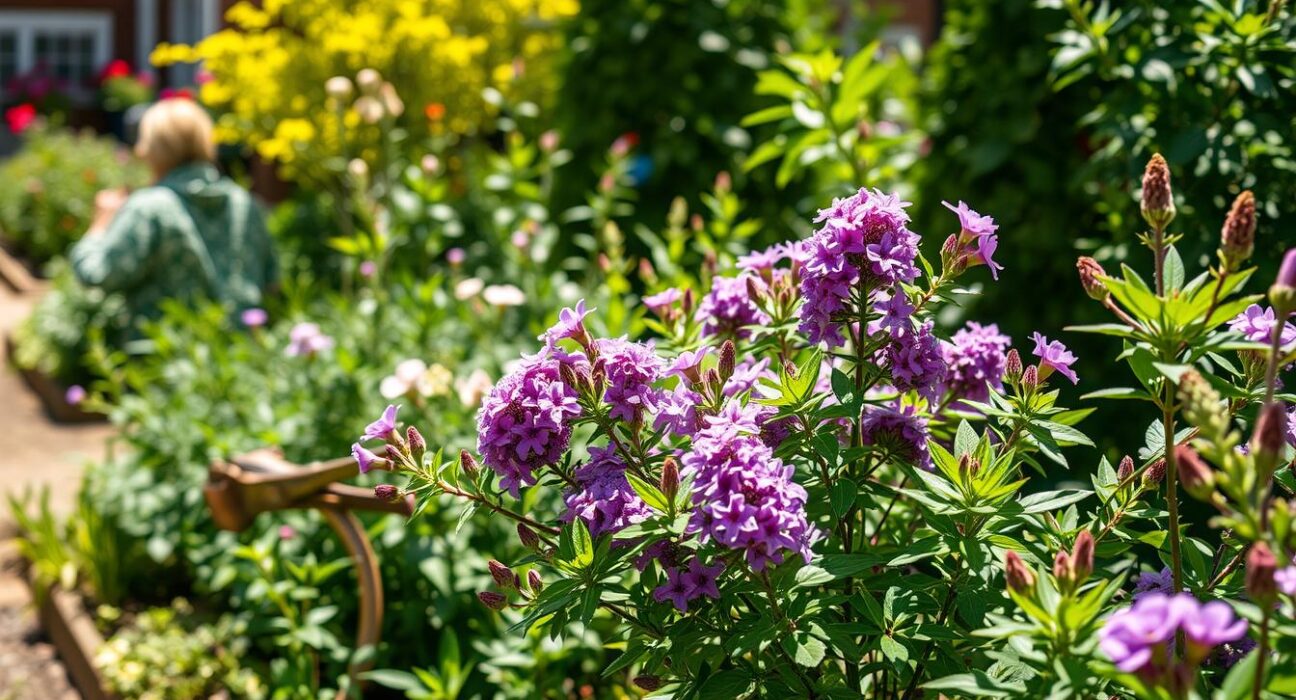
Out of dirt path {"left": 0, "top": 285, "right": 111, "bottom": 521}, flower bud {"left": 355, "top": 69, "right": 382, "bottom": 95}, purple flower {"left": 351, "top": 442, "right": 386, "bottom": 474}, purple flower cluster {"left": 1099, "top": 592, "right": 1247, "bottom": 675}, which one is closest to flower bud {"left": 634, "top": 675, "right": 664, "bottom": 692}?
purple flower {"left": 351, "top": 442, "right": 386, "bottom": 474}

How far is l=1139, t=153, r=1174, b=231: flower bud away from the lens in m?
1.34

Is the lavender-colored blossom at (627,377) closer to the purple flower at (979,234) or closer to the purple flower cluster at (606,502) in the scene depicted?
the purple flower cluster at (606,502)

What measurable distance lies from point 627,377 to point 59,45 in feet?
70.8

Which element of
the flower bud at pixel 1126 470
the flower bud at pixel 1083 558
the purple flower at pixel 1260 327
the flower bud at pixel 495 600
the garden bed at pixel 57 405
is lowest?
the garden bed at pixel 57 405

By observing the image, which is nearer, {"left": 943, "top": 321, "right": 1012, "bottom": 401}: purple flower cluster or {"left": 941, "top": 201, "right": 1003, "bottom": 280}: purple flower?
{"left": 941, "top": 201, "right": 1003, "bottom": 280}: purple flower

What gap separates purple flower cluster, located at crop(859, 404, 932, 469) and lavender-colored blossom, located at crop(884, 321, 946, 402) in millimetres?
86

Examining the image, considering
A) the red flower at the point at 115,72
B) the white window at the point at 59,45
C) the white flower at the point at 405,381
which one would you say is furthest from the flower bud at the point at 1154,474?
the white window at the point at 59,45

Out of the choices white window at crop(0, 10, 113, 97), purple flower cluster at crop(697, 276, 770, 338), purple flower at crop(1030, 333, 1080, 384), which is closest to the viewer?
purple flower at crop(1030, 333, 1080, 384)

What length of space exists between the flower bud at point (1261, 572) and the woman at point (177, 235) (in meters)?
5.31

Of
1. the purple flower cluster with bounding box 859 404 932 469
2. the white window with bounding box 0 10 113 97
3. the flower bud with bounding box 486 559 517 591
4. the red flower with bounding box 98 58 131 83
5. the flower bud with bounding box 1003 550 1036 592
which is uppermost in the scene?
the flower bud with bounding box 1003 550 1036 592

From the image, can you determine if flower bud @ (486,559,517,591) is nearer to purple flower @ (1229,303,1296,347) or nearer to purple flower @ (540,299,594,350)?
purple flower @ (540,299,594,350)

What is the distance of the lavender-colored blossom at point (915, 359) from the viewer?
1.66 m

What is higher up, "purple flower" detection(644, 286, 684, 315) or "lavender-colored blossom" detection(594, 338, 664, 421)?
"lavender-colored blossom" detection(594, 338, 664, 421)

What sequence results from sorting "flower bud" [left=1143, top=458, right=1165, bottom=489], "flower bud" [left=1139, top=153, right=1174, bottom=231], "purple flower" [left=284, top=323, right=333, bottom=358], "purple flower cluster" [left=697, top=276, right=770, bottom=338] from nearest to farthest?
"flower bud" [left=1139, top=153, right=1174, bottom=231] → "flower bud" [left=1143, top=458, right=1165, bottom=489] → "purple flower cluster" [left=697, top=276, right=770, bottom=338] → "purple flower" [left=284, top=323, right=333, bottom=358]
